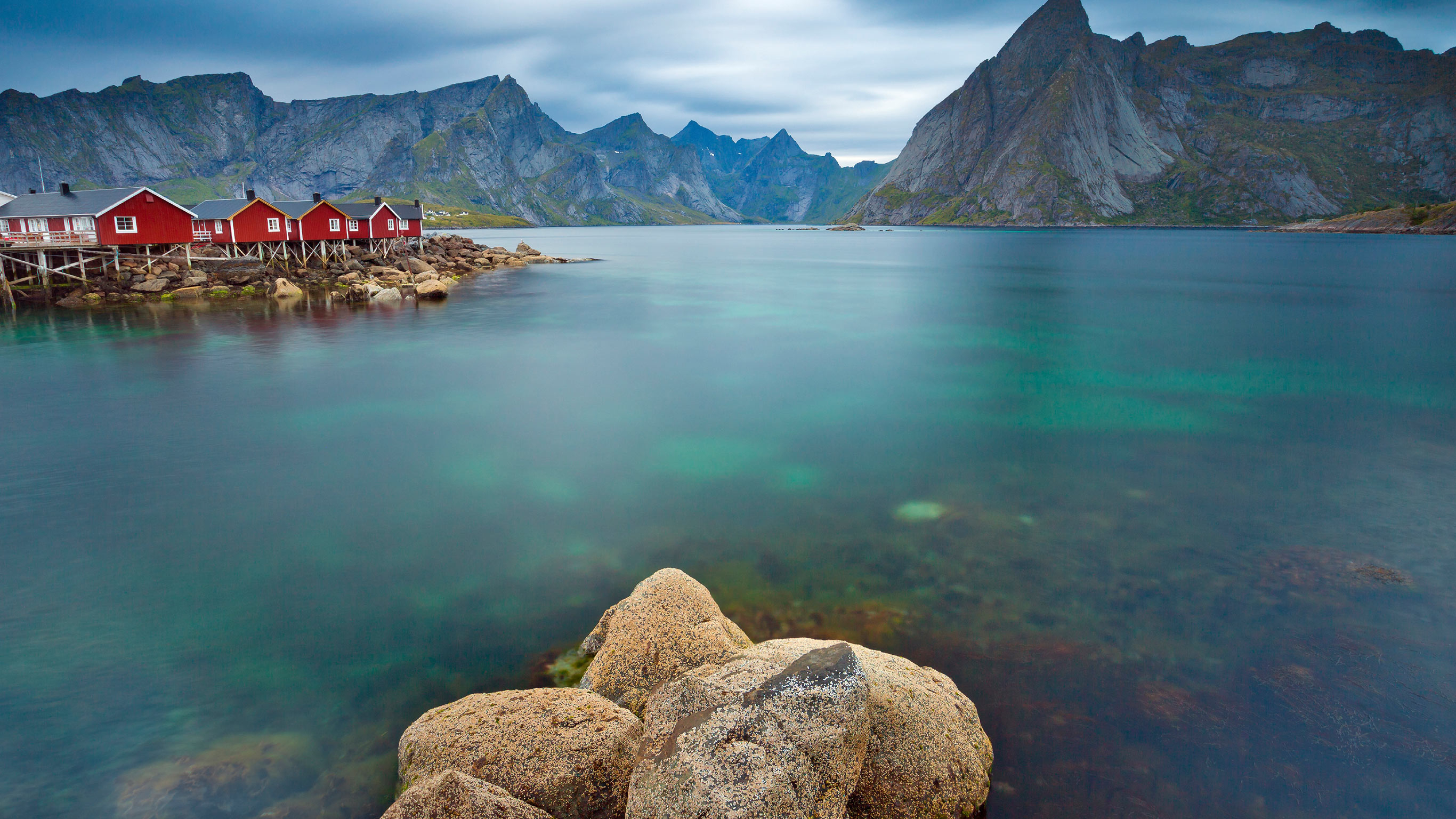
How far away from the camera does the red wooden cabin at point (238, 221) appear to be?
56438mm

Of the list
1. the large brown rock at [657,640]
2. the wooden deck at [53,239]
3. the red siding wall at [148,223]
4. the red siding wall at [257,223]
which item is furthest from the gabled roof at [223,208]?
the large brown rock at [657,640]

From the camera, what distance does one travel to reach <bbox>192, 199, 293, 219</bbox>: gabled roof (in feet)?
184

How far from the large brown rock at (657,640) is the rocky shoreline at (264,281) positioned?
50.9 m

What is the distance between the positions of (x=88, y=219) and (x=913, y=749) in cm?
6689

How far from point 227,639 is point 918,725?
10.5m

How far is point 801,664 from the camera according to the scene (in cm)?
655

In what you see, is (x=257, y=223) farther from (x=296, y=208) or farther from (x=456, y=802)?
(x=456, y=802)

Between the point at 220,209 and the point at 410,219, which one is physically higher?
the point at 410,219

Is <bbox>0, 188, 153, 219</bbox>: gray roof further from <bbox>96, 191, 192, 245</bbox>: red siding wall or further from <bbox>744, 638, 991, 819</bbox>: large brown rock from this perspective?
<bbox>744, 638, 991, 819</bbox>: large brown rock

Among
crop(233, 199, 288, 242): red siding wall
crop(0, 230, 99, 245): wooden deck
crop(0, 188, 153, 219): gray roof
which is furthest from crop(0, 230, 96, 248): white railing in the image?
crop(233, 199, 288, 242): red siding wall

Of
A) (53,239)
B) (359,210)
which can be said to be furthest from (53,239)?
(359,210)

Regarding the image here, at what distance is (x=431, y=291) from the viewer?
176 ft

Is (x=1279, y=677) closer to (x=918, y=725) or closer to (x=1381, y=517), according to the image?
(x=918, y=725)

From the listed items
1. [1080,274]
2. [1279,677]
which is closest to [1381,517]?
[1279,677]
